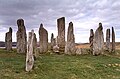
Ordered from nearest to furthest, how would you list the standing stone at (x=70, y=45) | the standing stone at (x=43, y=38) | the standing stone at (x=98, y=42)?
the standing stone at (x=70, y=45)
the standing stone at (x=98, y=42)
the standing stone at (x=43, y=38)

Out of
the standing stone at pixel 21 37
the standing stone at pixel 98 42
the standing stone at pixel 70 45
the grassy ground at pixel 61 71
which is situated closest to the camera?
the grassy ground at pixel 61 71

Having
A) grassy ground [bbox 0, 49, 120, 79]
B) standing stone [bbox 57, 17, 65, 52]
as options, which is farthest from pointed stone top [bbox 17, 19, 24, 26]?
grassy ground [bbox 0, 49, 120, 79]

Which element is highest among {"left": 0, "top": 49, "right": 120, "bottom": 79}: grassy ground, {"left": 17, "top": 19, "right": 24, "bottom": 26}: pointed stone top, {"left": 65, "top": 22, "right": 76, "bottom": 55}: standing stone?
{"left": 17, "top": 19, "right": 24, "bottom": 26}: pointed stone top

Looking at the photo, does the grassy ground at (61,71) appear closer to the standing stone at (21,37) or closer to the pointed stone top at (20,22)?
the standing stone at (21,37)

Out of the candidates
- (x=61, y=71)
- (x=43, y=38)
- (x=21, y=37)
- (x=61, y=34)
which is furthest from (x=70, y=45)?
(x=61, y=71)

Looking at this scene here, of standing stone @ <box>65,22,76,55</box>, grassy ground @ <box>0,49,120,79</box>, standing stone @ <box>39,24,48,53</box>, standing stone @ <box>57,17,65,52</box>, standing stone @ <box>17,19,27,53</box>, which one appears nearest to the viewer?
grassy ground @ <box>0,49,120,79</box>

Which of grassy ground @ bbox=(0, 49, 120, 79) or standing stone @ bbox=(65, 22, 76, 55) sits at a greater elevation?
standing stone @ bbox=(65, 22, 76, 55)

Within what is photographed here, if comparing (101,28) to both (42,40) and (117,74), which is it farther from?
(117,74)

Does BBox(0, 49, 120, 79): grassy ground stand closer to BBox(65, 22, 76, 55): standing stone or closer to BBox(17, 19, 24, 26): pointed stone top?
BBox(65, 22, 76, 55): standing stone

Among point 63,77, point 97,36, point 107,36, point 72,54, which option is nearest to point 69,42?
point 72,54

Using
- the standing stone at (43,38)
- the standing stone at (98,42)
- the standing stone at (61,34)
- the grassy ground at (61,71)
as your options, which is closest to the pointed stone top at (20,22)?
the standing stone at (43,38)

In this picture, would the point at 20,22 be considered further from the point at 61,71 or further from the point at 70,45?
the point at 61,71

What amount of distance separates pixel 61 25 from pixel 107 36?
32.0 ft

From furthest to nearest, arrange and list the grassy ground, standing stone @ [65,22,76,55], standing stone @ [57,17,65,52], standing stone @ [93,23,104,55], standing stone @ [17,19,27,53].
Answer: standing stone @ [57,17,65,52]
standing stone @ [93,23,104,55]
standing stone @ [65,22,76,55]
standing stone @ [17,19,27,53]
the grassy ground
